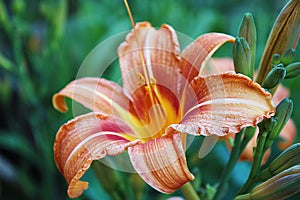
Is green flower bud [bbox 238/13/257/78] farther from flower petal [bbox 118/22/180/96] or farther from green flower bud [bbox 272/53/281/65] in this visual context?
flower petal [bbox 118/22/180/96]

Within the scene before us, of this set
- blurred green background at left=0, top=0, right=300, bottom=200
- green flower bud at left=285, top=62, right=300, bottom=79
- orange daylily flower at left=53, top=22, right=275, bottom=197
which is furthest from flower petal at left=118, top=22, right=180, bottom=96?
blurred green background at left=0, top=0, right=300, bottom=200

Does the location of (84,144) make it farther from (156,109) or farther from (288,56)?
(288,56)

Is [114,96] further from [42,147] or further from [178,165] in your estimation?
[42,147]

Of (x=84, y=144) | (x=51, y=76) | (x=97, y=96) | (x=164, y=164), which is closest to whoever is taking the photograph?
(x=164, y=164)

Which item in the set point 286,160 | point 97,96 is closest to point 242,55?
point 286,160

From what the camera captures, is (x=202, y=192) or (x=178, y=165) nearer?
(x=178, y=165)

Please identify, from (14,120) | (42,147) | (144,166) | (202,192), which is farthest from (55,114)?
(144,166)
